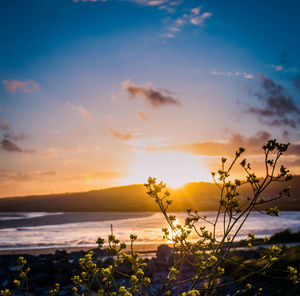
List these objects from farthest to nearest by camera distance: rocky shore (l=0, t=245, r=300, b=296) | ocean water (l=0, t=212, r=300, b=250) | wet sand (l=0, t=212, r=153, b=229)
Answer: wet sand (l=0, t=212, r=153, b=229)
ocean water (l=0, t=212, r=300, b=250)
rocky shore (l=0, t=245, r=300, b=296)

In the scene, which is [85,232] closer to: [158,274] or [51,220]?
[158,274]

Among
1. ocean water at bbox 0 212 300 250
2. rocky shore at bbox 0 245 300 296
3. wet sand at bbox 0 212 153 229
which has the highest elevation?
rocky shore at bbox 0 245 300 296

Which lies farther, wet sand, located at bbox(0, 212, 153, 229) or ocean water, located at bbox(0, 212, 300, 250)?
wet sand, located at bbox(0, 212, 153, 229)

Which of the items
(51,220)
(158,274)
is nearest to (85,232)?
(158,274)

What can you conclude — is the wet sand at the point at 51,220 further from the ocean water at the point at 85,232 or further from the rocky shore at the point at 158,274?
the rocky shore at the point at 158,274

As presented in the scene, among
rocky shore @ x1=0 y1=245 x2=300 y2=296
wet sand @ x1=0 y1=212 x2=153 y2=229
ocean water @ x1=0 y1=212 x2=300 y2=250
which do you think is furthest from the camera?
wet sand @ x1=0 y1=212 x2=153 y2=229

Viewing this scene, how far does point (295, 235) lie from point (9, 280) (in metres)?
19.1

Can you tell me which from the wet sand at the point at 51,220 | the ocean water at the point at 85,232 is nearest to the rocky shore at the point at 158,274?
the ocean water at the point at 85,232

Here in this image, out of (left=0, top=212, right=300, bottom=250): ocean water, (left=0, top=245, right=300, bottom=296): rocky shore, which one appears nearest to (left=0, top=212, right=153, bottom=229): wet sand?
(left=0, top=212, right=300, bottom=250): ocean water

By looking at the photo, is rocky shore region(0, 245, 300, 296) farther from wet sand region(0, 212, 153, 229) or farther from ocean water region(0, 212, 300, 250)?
wet sand region(0, 212, 153, 229)

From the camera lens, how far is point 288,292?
6.84 metres

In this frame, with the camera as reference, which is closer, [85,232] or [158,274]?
[158,274]

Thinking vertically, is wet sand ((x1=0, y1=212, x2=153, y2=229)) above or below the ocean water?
below

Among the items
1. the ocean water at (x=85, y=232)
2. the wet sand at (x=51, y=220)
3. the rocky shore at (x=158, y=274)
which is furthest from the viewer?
the wet sand at (x=51, y=220)
